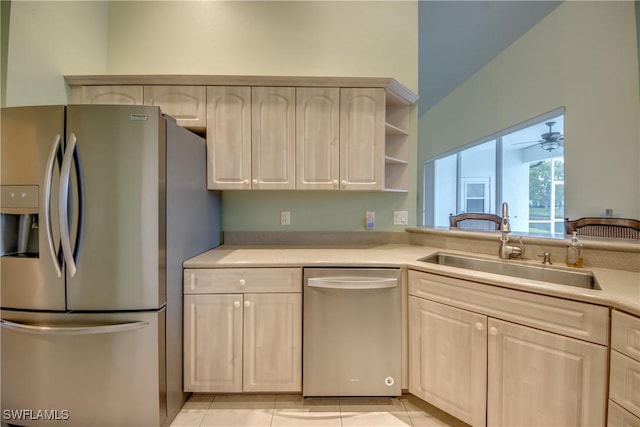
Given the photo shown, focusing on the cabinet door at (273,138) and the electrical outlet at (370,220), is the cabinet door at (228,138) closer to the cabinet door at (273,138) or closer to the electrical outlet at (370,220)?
the cabinet door at (273,138)

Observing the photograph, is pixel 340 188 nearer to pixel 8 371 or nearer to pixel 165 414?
pixel 165 414

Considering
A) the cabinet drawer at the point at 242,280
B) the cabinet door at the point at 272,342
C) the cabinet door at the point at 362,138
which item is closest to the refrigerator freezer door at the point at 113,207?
the cabinet drawer at the point at 242,280

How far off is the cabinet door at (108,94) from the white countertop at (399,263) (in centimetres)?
128

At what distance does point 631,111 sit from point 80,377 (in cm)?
495

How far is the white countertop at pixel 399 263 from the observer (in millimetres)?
1088

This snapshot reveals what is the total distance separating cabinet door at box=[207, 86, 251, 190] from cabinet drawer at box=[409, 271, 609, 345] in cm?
145

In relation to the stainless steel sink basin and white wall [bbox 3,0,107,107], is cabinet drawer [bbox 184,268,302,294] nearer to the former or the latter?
the stainless steel sink basin

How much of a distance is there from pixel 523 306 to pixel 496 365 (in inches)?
12.8

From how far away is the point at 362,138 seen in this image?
2070 mm

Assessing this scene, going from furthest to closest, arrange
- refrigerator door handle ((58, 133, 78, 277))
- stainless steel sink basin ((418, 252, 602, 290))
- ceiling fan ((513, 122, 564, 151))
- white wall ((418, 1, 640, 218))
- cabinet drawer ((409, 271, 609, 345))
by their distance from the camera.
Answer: ceiling fan ((513, 122, 564, 151)) < white wall ((418, 1, 640, 218)) < stainless steel sink basin ((418, 252, 602, 290)) < refrigerator door handle ((58, 133, 78, 277)) < cabinet drawer ((409, 271, 609, 345))

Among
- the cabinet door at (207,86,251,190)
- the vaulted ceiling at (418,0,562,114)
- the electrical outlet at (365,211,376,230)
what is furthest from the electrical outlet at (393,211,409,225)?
the vaulted ceiling at (418,0,562,114)

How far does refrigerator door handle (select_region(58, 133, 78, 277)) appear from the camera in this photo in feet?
4.33

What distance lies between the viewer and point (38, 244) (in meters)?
1.41

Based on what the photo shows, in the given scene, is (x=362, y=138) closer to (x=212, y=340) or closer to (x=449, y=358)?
(x=449, y=358)
